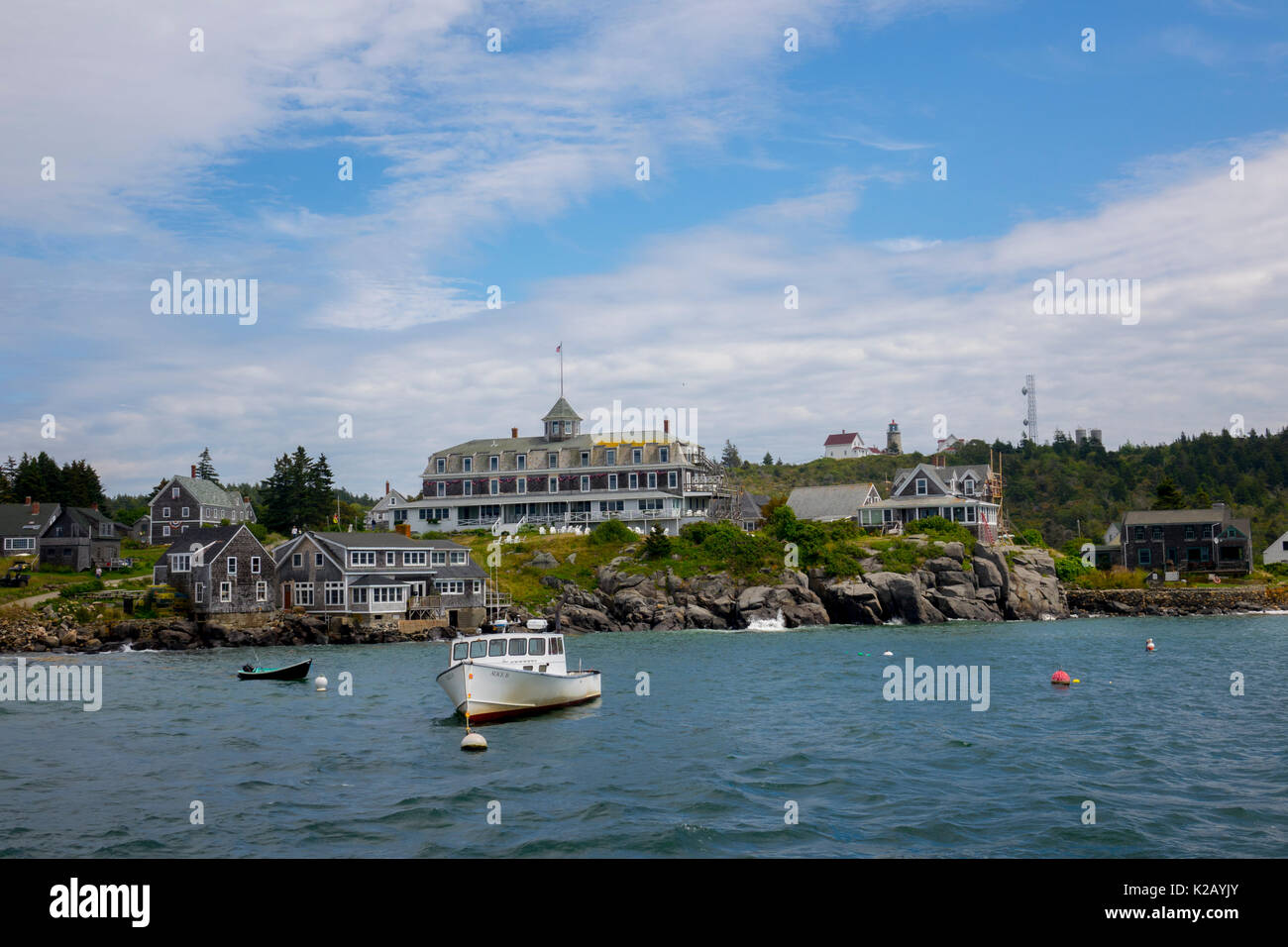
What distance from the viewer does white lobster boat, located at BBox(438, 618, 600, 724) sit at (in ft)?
116

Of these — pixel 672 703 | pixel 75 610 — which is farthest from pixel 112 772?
pixel 75 610

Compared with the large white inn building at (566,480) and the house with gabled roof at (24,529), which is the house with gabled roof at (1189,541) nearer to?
the large white inn building at (566,480)

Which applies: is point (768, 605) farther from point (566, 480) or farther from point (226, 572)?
point (226, 572)

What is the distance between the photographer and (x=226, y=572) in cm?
7900

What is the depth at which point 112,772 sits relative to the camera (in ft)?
89.7

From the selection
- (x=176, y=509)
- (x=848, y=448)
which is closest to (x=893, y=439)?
(x=848, y=448)

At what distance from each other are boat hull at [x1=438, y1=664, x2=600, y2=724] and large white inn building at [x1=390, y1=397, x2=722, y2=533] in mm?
65481

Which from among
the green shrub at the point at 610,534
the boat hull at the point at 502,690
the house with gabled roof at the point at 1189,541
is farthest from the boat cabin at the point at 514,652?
the house with gabled roof at the point at 1189,541

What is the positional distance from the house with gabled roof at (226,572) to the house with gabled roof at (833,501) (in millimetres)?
57343

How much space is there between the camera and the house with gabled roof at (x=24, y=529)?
99.4 m

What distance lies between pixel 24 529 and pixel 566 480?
183 feet
